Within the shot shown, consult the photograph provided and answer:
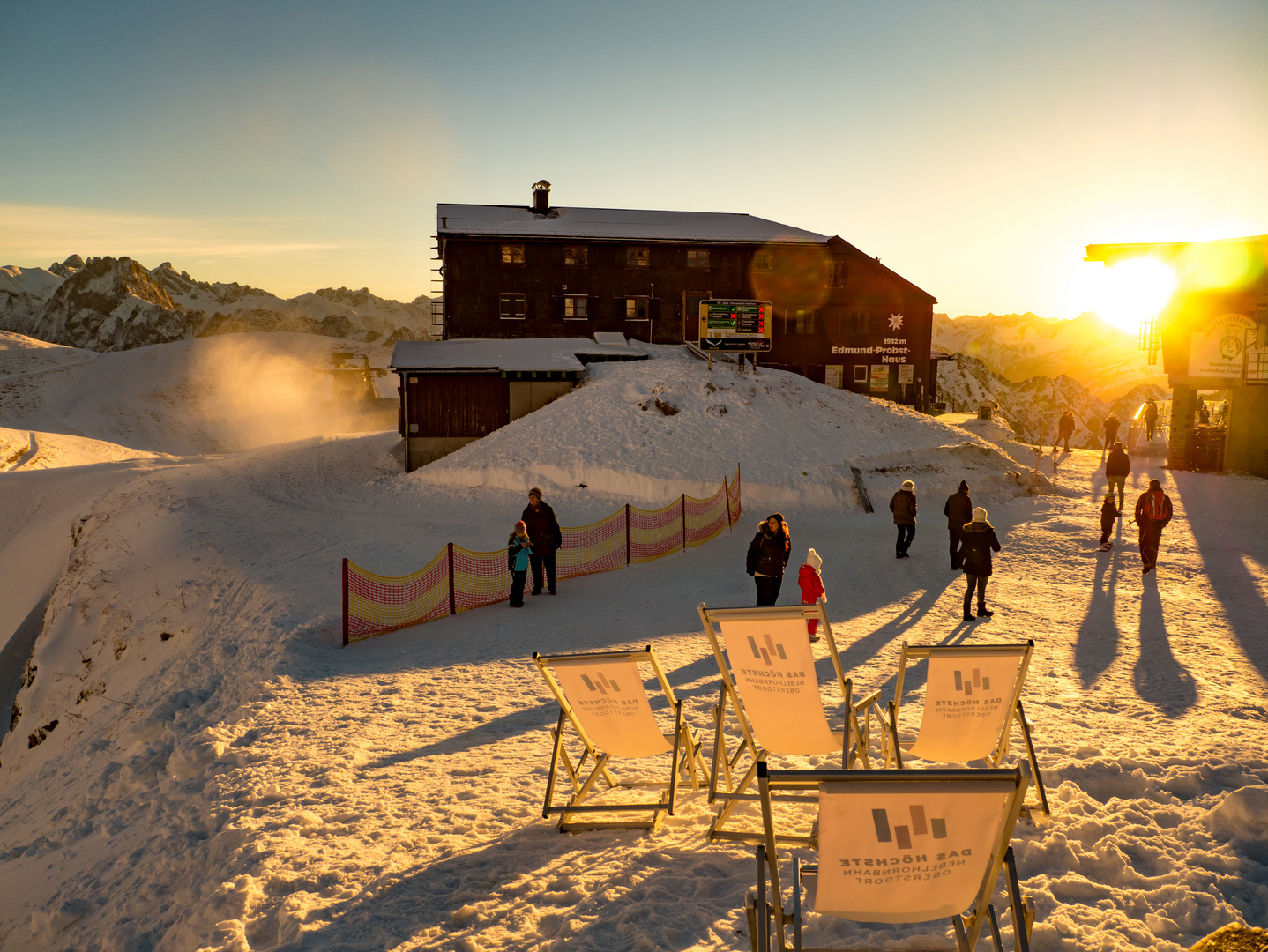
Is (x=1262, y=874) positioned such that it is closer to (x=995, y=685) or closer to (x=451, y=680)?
(x=995, y=685)

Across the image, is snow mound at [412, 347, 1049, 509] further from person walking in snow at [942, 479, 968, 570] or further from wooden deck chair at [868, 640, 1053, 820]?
wooden deck chair at [868, 640, 1053, 820]

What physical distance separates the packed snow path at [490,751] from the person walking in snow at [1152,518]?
0.47m

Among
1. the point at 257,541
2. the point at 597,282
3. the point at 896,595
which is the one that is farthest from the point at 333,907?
the point at 597,282

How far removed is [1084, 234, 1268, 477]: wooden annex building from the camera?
94.5 feet

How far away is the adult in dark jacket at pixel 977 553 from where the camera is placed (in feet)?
39.9

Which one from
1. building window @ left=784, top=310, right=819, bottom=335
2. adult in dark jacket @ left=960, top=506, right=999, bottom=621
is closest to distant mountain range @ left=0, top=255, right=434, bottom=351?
building window @ left=784, top=310, right=819, bottom=335

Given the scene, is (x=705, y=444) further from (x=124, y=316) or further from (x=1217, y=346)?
(x=124, y=316)

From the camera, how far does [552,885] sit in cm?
504

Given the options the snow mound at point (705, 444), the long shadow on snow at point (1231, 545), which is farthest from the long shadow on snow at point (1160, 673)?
the snow mound at point (705, 444)

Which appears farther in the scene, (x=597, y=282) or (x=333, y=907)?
(x=597, y=282)

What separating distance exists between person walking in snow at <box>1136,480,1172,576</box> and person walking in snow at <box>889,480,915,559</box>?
4222 mm

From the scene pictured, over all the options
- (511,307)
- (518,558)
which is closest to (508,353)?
(511,307)

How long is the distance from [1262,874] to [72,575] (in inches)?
977

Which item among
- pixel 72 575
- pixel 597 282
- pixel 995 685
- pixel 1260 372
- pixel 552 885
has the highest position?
pixel 597 282
